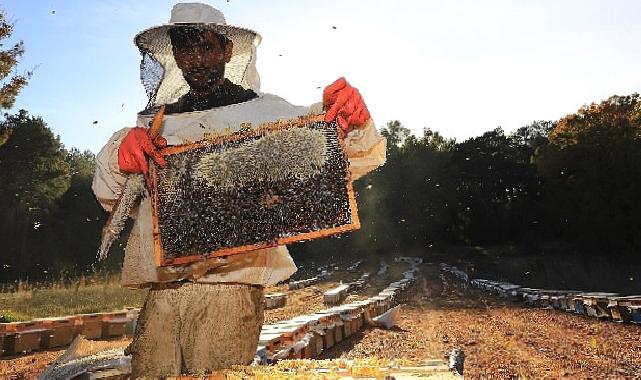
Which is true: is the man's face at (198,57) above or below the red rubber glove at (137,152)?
above

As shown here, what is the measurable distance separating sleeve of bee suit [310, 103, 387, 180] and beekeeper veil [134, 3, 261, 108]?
0.76 m

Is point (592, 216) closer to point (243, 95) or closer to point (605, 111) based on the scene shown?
point (605, 111)

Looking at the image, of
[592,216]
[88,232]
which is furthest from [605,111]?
[88,232]

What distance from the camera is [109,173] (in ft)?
9.97

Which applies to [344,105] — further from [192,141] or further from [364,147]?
[192,141]

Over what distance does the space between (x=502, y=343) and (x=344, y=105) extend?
8305 millimetres

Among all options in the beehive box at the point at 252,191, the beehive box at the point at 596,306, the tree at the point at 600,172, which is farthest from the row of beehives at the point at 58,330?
the tree at the point at 600,172

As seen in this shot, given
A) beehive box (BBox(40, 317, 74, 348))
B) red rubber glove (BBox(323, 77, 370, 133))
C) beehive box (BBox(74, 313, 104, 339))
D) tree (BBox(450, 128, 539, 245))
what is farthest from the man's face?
tree (BBox(450, 128, 539, 245))

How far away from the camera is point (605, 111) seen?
40.4 metres

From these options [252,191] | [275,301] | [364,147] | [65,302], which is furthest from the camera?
[275,301]

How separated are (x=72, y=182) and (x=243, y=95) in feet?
172

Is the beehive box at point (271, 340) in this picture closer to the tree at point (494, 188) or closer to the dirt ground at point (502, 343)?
the dirt ground at point (502, 343)

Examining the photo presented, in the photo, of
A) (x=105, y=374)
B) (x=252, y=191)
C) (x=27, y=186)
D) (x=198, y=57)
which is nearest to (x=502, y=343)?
(x=105, y=374)

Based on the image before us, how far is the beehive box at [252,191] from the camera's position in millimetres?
2598
